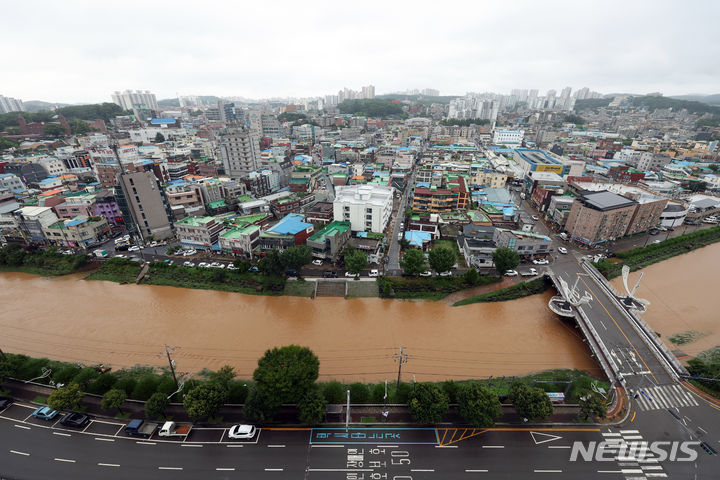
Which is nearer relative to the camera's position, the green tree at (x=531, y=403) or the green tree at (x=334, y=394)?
the green tree at (x=531, y=403)

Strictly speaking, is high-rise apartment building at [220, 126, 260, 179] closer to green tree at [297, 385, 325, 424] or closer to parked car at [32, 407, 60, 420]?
parked car at [32, 407, 60, 420]

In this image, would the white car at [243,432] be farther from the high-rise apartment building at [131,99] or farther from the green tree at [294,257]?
the high-rise apartment building at [131,99]

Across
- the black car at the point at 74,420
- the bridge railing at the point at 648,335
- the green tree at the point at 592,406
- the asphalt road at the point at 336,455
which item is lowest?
the asphalt road at the point at 336,455

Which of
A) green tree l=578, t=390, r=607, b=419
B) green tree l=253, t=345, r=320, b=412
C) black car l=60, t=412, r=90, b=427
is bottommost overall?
black car l=60, t=412, r=90, b=427

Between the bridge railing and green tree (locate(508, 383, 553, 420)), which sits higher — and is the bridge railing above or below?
below

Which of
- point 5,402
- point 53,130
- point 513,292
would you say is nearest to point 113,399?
point 5,402

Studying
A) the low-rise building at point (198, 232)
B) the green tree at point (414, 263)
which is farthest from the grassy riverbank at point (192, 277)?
the green tree at point (414, 263)

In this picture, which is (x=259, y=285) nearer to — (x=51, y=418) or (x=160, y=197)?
(x=51, y=418)

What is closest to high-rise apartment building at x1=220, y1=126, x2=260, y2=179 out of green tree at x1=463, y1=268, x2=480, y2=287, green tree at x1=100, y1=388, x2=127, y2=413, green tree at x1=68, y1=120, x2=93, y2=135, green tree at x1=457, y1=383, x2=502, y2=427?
green tree at x1=463, y1=268, x2=480, y2=287
